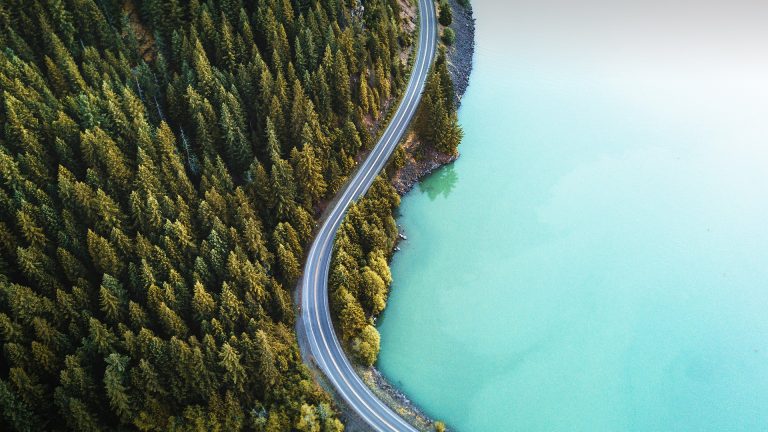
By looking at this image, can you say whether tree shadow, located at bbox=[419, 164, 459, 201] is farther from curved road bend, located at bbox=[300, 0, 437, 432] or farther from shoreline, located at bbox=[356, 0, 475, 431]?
curved road bend, located at bbox=[300, 0, 437, 432]

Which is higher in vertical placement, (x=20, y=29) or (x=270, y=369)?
(x=20, y=29)

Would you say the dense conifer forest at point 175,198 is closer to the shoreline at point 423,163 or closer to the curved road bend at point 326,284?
the curved road bend at point 326,284

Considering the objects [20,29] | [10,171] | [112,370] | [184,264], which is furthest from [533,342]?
[20,29]

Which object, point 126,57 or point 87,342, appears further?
point 126,57

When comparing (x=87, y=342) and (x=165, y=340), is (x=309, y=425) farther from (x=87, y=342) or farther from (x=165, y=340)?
(x=87, y=342)

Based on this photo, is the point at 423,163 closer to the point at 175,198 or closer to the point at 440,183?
the point at 440,183

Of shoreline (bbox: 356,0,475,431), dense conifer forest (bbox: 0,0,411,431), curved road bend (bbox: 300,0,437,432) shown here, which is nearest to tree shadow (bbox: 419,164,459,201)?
shoreline (bbox: 356,0,475,431)

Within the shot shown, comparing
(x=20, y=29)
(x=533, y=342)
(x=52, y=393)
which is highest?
(x=20, y=29)

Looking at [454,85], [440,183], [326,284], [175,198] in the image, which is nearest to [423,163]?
[440,183]
